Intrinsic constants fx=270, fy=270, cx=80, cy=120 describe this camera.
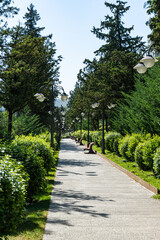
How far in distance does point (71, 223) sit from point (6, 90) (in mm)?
15386

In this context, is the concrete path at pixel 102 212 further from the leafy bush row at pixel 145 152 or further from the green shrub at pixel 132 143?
the green shrub at pixel 132 143

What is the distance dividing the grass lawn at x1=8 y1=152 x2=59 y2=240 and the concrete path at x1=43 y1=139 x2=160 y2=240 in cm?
14

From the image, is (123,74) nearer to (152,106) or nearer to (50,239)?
(152,106)

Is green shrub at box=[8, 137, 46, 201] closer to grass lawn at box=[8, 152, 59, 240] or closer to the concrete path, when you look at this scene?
grass lawn at box=[8, 152, 59, 240]

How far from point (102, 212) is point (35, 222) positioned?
1708 millimetres

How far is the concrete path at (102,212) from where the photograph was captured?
203 inches

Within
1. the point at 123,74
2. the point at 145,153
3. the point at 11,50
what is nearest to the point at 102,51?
the point at 123,74

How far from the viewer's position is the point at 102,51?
39375mm

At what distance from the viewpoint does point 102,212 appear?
6613 mm

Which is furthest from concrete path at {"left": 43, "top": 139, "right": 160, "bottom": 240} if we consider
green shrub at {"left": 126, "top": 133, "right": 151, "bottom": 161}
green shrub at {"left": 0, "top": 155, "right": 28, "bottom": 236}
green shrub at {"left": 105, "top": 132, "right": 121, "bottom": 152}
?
green shrub at {"left": 105, "top": 132, "right": 121, "bottom": 152}

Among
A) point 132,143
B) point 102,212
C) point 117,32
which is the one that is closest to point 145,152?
point 132,143

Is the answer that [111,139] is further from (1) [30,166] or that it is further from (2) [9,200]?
(2) [9,200]

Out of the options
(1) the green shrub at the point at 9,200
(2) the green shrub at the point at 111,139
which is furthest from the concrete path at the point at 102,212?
(2) the green shrub at the point at 111,139

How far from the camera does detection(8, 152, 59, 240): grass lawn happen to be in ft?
16.2
